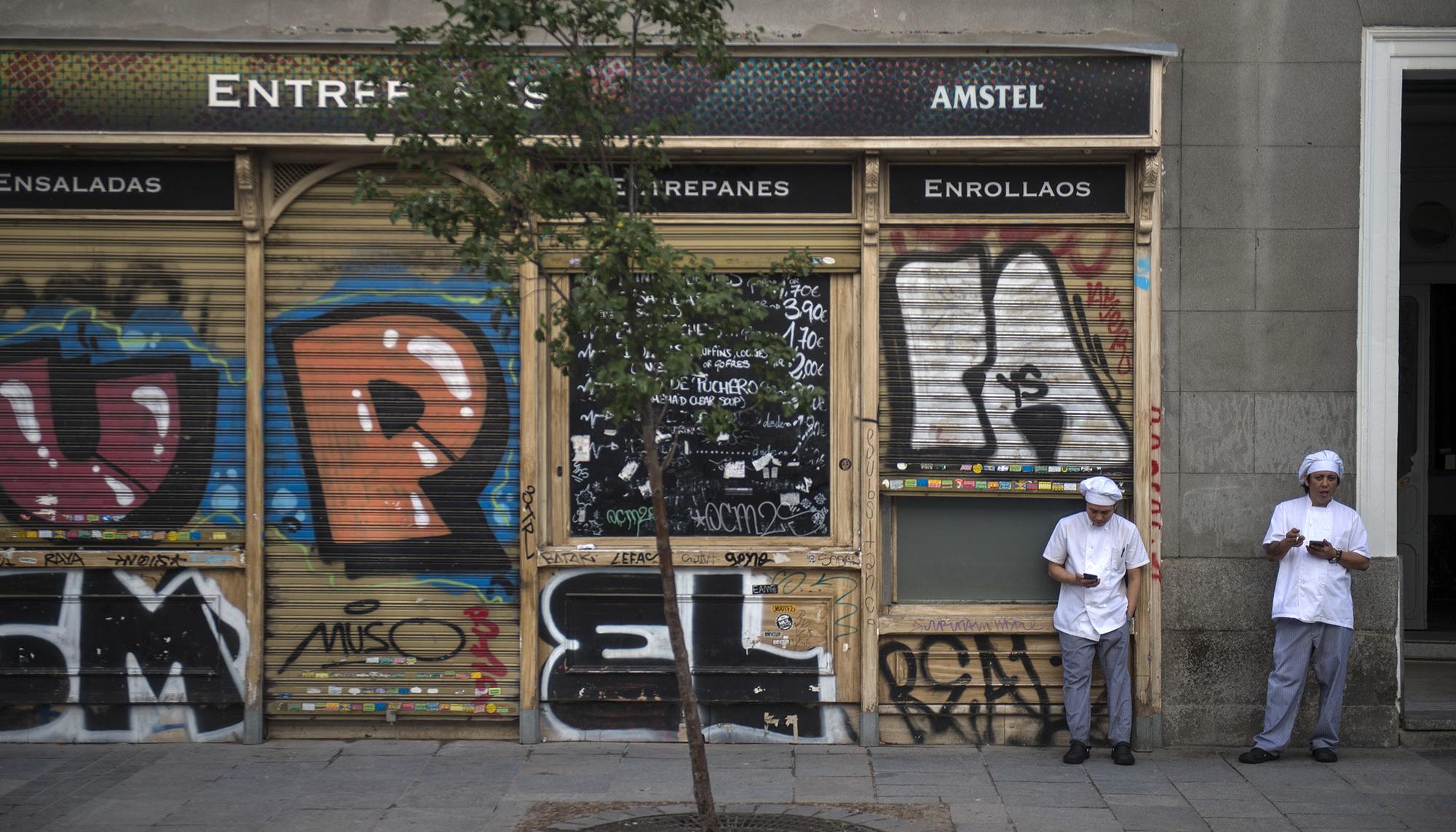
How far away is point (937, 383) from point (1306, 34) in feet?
9.96

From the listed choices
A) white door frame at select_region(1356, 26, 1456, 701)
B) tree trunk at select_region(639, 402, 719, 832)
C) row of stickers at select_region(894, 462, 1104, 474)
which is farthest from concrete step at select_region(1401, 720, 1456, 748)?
tree trunk at select_region(639, 402, 719, 832)

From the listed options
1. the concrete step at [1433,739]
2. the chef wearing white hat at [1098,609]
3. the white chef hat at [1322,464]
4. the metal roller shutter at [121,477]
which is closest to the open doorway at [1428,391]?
the concrete step at [1433,739]

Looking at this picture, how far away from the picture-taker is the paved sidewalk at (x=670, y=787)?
7242mm

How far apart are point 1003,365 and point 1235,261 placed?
1505 millimetres

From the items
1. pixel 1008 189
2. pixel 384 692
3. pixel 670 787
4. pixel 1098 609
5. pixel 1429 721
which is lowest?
pixel 670 787

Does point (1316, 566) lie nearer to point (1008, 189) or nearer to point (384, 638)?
point (1008, 189)

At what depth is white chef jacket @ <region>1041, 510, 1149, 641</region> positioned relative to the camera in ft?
27.9

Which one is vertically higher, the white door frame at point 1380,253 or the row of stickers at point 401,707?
the white door frame at point 1380,253

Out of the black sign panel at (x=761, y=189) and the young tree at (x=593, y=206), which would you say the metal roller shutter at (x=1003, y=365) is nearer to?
the black sign panel at (x=761, y=189)

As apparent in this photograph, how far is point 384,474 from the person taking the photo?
353 inches

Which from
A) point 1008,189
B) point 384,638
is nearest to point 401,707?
point 384,638

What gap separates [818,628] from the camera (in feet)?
29.1

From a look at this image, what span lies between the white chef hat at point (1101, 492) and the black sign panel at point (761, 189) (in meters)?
2.20

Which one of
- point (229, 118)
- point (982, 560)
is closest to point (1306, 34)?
point (982, 560)
